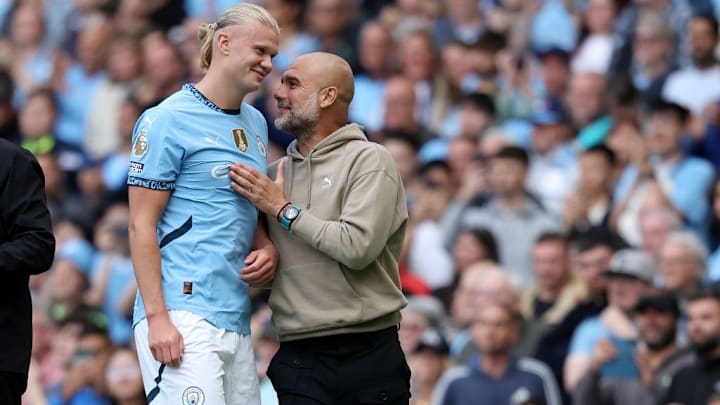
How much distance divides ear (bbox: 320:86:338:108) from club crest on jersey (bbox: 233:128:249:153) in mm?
352

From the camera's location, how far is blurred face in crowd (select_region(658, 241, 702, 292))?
9.78 meters

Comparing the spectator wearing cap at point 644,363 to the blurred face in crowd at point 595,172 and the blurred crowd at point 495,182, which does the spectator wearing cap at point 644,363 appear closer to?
the blurred crowd at point 495,182

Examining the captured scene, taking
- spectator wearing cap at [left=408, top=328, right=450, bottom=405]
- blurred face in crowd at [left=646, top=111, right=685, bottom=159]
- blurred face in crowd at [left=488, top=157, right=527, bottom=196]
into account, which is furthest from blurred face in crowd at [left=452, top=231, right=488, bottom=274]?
blurred face in crowd at [left=646, top=111, right=685, bottom=159]

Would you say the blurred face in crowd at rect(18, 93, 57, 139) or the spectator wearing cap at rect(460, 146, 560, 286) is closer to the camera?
the spectator wearing cap at rect(460, 146, 560, 286)

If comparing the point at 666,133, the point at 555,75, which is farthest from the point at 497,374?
the point at 555,75

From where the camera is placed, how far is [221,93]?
619 centimetres

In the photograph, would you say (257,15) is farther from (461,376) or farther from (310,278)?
(461,376)

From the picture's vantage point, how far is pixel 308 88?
20.6 feet

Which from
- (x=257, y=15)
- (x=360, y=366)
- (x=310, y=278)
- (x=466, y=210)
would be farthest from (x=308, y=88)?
(x=466, y=210)

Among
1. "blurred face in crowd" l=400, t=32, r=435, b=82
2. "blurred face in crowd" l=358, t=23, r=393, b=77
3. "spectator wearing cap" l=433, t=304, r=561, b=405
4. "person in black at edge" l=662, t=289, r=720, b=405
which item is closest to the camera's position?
"person in black at edge" l=662, t=289, r=720, b=405

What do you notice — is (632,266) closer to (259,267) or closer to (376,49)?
(259,267)

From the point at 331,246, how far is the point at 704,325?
150 inches

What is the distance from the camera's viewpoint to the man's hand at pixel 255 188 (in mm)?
6066

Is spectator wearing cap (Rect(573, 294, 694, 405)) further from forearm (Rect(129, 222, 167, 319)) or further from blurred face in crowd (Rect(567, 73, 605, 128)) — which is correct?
forearm (Rect(129, 222, 167, 319))
